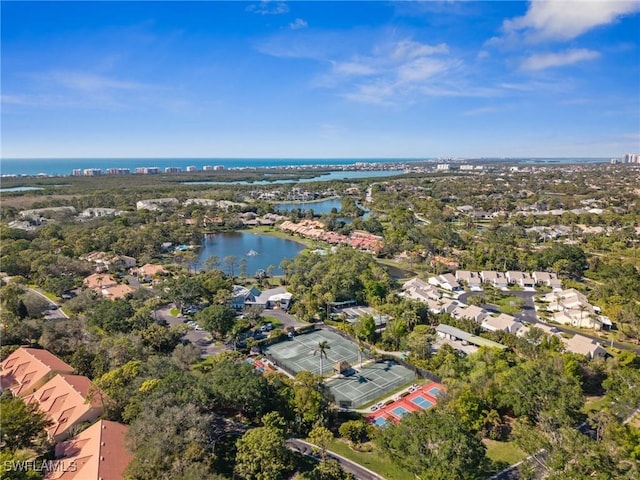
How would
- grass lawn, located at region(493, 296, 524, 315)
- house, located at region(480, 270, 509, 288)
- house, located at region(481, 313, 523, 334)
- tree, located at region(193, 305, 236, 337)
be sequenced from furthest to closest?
house, located at region(480, 270, 509, 288) → grass lawn, located at region(493, 296, 524, 315) → house, located at region(481, 313, 523, 334) → tree, located at region(193, 305, 236, 337)

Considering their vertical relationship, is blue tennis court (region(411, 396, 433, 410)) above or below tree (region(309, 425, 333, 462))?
below

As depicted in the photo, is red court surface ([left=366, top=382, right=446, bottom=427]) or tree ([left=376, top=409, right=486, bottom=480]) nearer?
tree ([left=376, top=409, right=486, bottom=480])

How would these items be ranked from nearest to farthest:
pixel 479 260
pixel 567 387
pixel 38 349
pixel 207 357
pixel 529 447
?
1. pixel 529 447
2. pixel 567 387
3. pixel 38 349
4. pixel 207 357
5. pixel 479 260

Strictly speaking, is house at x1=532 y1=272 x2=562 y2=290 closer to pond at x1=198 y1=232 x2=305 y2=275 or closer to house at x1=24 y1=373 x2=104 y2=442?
pond at x1=198 y1=232 x2=305 y2=275

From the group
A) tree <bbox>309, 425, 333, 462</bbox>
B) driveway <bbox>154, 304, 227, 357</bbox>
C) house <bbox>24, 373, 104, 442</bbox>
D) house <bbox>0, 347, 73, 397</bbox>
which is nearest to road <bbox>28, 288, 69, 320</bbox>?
driveway <bbox>154, 304, 227, 357</bbox>

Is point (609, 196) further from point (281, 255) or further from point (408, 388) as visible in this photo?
point (408, 388)

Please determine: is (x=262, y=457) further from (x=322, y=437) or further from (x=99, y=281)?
(x=99, y=281)

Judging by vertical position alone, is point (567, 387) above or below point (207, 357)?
above

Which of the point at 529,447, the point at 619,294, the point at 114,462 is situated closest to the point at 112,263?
the point at 114,462

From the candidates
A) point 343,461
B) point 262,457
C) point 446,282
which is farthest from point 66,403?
point 446,282
